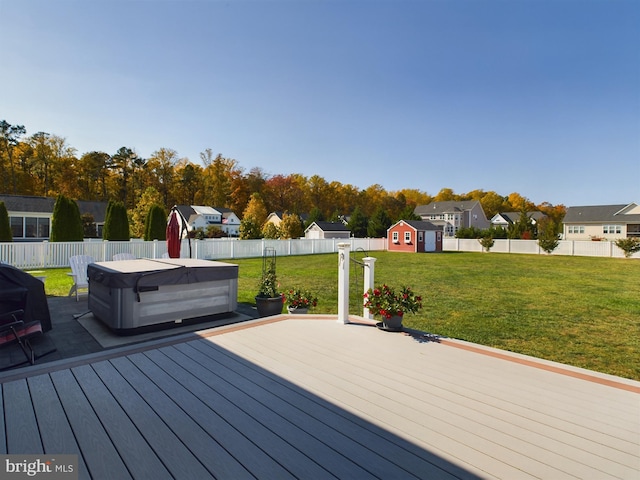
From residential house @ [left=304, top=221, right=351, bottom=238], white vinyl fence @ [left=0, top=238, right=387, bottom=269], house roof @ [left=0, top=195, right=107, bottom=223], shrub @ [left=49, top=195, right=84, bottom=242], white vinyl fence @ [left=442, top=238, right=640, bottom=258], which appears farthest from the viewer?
residential house @ [left=304, top=221, right=351, bottom=238]

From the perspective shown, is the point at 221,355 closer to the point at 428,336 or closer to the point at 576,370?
the point at 428,336

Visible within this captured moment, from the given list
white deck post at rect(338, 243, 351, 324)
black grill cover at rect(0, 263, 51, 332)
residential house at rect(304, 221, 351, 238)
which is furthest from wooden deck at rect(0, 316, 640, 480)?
residential house at rect(304, 221, 351, 238)

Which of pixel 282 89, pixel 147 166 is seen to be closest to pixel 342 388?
pixel 282 89

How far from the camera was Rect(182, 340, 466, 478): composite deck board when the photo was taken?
6.04ft

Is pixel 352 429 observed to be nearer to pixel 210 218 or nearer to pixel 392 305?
pixel 392 305

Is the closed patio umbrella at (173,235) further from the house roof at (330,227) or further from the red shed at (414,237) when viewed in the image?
the house roof at (330,227)

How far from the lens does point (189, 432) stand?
2.15m

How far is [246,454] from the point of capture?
1.93 m

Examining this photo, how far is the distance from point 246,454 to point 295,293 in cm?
379

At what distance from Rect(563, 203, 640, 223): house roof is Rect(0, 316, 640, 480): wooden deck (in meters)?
42.8

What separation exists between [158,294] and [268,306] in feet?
5.47

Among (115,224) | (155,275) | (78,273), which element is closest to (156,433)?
(155,275)

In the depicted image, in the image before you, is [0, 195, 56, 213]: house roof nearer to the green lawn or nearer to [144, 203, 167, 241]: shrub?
[144, 203, 167, 241]: shrub

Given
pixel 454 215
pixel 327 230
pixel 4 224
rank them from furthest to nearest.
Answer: pixel 454 215 < pixel 327 230 < pixel 4 224
